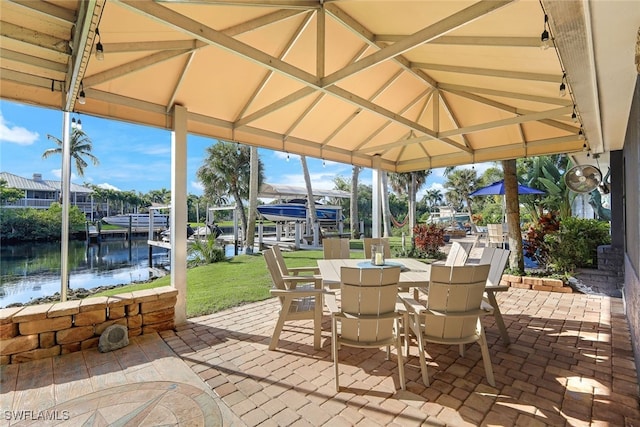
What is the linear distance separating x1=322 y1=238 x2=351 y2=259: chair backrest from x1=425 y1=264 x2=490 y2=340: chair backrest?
2.46 meters

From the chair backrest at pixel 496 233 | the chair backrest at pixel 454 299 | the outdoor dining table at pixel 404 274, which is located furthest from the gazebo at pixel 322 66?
the chair backrest at pixel 496 233

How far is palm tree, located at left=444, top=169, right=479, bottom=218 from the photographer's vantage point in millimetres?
29141

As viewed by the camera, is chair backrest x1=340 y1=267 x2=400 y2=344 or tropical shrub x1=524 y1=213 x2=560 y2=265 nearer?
chair backrest x1=340 y1=267 x2=400 y2=344

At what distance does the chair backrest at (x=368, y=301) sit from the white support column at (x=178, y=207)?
8.01 feet

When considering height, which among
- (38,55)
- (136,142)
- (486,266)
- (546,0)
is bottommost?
(486,266)

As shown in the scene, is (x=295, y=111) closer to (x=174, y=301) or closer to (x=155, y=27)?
(x=155, y=27)

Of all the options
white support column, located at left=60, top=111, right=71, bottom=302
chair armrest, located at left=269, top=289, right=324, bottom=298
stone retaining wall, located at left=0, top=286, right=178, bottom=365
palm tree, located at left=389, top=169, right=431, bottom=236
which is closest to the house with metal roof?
white support column, located at left=60, top=111, right=71, bottom=302

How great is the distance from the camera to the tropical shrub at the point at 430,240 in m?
9.02

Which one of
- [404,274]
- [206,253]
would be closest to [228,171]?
[206,253]

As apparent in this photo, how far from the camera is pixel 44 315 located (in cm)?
286

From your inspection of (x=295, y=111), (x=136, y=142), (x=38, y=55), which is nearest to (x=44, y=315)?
(x=38, y=55)

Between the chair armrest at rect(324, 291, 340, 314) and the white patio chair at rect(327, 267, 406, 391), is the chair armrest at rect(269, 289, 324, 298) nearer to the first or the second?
the chair armrest at rect(324, 291, 340, 314)

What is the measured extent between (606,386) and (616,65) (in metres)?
2.46

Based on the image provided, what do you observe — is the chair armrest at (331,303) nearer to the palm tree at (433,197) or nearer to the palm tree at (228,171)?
the palm tree at (228,171)
